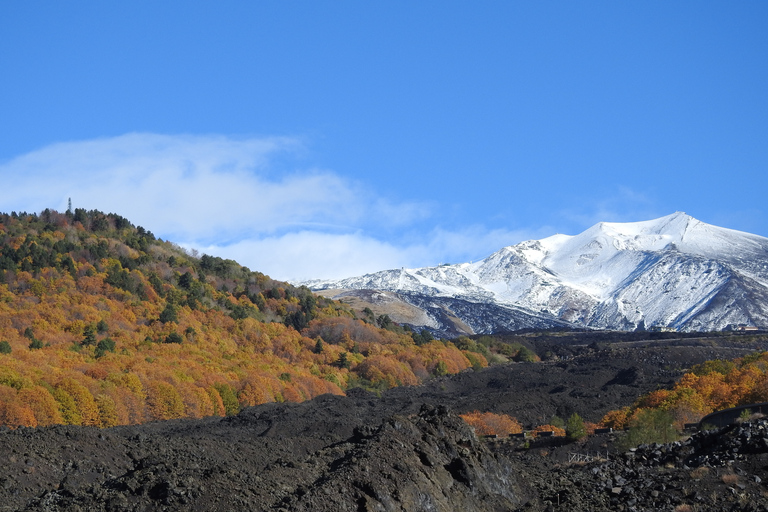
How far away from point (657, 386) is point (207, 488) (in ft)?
224

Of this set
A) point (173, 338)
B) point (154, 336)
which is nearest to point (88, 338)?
point (154, 336)

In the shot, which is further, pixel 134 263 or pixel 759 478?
pixel 134 263

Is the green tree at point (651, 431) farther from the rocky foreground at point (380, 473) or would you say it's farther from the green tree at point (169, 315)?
the green tree at point (169, 315)

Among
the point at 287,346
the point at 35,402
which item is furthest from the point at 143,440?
the point at 287,346

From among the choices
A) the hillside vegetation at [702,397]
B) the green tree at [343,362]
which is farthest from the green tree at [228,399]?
the green tree at [343,362]

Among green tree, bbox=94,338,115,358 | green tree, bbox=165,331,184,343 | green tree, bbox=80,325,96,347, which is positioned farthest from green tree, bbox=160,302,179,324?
green tree, bbox=94,338,115,358

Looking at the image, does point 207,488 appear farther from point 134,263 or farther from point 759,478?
point 134,263

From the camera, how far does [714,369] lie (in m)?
78.6

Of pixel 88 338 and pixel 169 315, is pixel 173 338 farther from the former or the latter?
pixel 88 338

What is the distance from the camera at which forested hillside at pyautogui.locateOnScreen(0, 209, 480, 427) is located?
67625 mm

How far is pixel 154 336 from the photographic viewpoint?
316 feet

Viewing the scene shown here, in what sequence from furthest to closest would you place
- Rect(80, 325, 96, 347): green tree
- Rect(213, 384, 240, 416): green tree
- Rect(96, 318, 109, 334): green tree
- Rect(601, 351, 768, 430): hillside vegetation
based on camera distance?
1. Rect(96, 318, 109, 334): green tree
2. Rect(80, 325, 96, 347): green tree
3. Rect(213, 384, 240, 416): green tree
4. Rect(601, 351, 768, 430): hillside vegetation

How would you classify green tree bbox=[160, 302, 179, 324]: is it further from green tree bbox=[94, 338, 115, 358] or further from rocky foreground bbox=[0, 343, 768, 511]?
rocky foreground bbox=[0, 343, 768, 511]

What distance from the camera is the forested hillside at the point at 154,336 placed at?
6762cm
